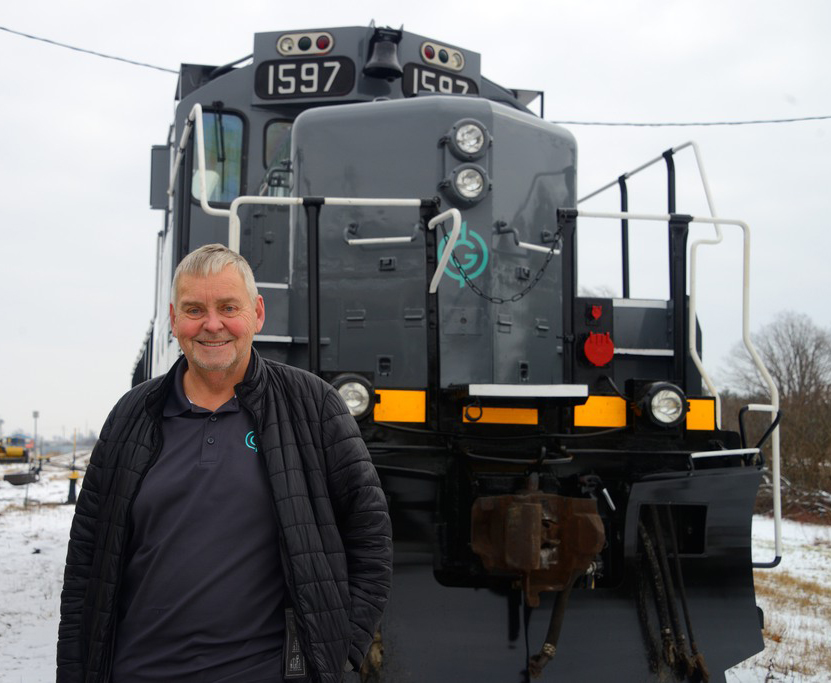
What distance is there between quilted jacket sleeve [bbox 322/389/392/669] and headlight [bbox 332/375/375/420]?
1515 millimetres

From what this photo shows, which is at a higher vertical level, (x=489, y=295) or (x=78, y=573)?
(x=489, y=295)

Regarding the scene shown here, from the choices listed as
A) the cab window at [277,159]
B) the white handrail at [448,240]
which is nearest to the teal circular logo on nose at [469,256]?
the white handrail at [448,240]

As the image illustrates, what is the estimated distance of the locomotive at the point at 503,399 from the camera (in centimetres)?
360

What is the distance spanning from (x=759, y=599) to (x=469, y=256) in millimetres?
5221

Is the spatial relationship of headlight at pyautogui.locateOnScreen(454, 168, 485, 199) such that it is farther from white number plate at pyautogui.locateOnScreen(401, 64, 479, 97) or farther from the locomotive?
white number plate at pyautogui.locateOnScreen(401, 64, 479, 97)

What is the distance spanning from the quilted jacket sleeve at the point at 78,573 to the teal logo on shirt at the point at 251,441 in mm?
364

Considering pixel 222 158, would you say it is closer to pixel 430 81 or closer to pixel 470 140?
pixel 430 81

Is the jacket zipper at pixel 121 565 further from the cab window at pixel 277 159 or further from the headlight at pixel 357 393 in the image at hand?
the cab window at pixel 277 159

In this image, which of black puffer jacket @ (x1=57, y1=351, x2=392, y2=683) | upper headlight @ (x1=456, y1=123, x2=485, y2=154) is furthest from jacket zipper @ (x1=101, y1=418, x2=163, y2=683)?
upper headlight @ (x1=456, y1=123, x2=485, y2=154)

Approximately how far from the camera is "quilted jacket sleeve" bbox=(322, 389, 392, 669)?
1956 mm

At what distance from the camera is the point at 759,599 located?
25.3 feet

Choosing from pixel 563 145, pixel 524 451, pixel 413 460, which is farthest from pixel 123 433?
pixel 563 145

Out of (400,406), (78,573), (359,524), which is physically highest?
(400,406)

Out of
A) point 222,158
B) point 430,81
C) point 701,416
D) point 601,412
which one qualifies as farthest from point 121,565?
point 430,81
